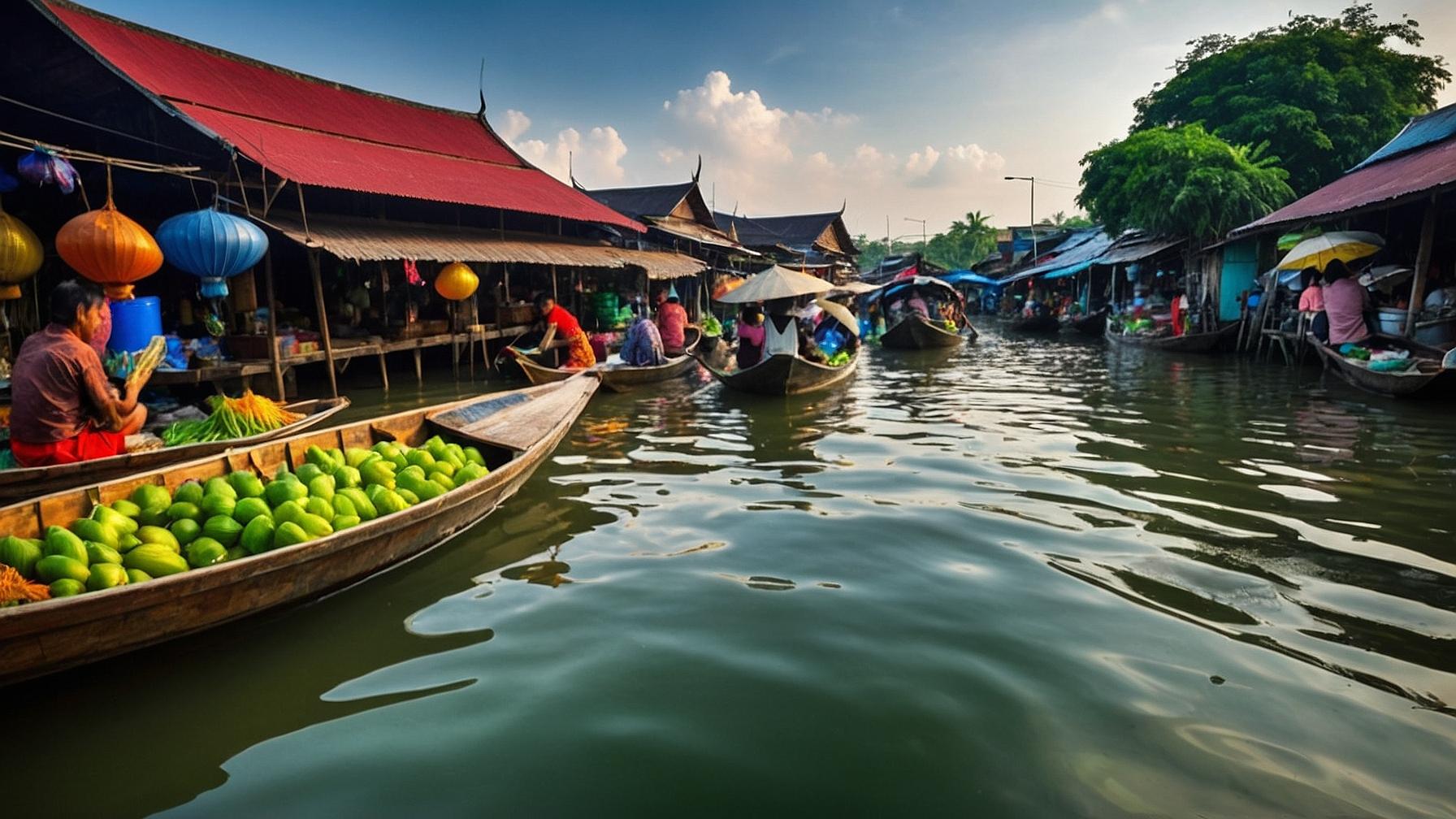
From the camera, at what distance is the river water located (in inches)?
91.0

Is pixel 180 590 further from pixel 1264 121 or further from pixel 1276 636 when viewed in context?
pixel 1264 121

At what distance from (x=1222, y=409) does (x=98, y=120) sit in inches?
577

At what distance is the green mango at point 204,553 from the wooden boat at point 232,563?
0.90 feet

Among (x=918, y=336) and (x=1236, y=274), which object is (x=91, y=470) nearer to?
(x=918, y=336)

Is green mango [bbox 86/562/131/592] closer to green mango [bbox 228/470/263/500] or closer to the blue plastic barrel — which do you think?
green mango [bbox 228/470/263/500]

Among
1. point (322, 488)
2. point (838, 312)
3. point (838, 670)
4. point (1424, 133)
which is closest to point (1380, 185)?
point (1424, 133)

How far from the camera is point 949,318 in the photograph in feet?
76.2

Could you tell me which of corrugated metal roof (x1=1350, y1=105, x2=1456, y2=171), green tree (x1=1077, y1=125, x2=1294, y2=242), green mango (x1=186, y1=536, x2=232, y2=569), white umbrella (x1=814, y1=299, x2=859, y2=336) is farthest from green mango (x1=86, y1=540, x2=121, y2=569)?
green tree (x1=1077, y1=125, x2=1294, y2=242)

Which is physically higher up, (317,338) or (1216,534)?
(317,338)

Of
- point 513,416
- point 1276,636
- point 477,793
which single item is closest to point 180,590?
point 477,793

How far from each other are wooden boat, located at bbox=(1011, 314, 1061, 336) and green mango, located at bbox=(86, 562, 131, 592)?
2469 centimetres

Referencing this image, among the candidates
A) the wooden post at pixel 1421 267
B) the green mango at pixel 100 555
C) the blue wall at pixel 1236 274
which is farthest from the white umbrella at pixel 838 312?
the green mango at pixel 100 555

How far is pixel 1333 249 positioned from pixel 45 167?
48.9 feet

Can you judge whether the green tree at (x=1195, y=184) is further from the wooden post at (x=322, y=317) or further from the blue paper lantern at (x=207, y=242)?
the blue paper lantern at (x=207, y=242)
